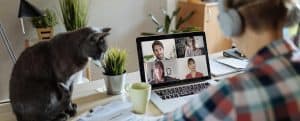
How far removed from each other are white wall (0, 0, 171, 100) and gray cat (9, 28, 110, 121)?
1.81 m

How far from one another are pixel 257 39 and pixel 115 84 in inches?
32.5

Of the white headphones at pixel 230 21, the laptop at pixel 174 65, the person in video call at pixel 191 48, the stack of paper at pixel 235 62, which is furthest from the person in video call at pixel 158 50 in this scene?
the white headphones at pixel 230 21

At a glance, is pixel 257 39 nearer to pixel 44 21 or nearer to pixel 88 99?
pixel 88 99

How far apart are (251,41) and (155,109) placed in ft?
2.10

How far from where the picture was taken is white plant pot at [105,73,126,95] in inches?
57.2

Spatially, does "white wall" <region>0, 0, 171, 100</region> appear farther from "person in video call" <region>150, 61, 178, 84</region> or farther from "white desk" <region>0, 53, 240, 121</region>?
"person in video call" <region>150, 61, 178, 84</region>

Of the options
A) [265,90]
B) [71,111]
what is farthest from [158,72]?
[265,90]

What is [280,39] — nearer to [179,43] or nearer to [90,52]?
[90,52]

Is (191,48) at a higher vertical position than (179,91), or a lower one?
higher

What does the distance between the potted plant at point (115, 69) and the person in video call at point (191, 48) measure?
0.30 m

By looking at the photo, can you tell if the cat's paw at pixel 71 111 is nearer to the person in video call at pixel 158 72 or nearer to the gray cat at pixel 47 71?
the gray cat at pixel 47 71

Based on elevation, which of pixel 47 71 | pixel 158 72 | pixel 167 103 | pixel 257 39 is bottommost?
pixel 167 103

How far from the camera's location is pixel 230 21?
0.78 metres

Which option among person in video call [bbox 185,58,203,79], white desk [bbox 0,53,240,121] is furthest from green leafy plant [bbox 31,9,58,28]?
person in video call [bbox 185,58,203,79]
